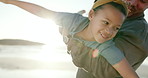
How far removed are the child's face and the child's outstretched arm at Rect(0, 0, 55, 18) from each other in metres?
0.45

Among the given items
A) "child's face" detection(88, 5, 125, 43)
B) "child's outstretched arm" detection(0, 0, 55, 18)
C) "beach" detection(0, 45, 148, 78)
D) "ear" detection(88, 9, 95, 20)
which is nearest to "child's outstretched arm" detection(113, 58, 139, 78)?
"child's face" detection(88, 5, 125, 43)

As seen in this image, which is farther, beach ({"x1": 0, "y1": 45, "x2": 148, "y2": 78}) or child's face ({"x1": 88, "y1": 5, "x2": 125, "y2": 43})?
beach ({"x1": 0, "y1": 45, "x2": 148, "y2": 78})

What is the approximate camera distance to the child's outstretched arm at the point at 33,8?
2.86 metres

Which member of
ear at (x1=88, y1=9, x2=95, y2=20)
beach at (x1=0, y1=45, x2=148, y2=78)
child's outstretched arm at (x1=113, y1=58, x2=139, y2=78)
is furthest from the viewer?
beach at (x1=0, y1=45, x2=148, y2=78)

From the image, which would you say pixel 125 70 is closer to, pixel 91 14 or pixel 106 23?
pixel 106 23

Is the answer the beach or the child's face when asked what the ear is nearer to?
the child's face

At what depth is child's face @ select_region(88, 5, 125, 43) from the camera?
2.57 metres

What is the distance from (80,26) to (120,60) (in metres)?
0.53

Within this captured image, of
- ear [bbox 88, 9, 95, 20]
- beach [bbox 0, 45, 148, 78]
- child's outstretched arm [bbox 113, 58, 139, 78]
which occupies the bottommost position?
beach [bbox 0, 45, 148, 78]

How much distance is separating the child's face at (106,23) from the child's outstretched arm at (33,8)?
1.48 ft

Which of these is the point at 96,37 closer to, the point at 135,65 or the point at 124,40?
the point at 124,40

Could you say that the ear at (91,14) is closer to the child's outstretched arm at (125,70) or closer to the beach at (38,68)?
the child's outstretched arm at (125,70)

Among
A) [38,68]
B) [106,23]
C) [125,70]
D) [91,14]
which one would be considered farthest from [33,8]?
[38,68]

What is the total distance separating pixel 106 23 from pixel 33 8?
721 mm
